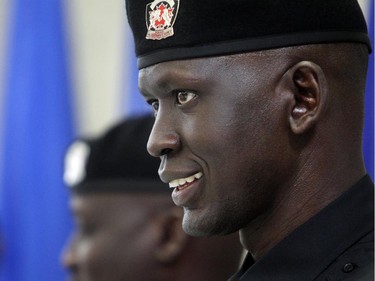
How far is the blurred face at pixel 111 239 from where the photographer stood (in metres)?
3.42

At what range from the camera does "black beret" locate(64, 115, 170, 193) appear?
355cm

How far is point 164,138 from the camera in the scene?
6.38 ft

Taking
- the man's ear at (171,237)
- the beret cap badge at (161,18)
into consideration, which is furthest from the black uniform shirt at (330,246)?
the man's ear at (171,237)

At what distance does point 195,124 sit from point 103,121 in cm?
400

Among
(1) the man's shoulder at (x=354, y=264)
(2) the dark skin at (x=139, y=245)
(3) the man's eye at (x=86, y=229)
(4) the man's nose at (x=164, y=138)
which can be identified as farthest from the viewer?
(3) the man's eye at (x=86, y=229)

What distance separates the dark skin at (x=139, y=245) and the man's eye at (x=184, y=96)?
4.39 ft

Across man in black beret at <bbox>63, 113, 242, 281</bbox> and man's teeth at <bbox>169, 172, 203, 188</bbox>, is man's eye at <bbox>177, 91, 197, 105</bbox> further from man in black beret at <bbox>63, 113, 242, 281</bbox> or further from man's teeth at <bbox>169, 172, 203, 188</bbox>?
man in black beret at <bbox>63, 113, 242, 281</bbox>

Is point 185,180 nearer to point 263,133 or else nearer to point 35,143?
point 263,133

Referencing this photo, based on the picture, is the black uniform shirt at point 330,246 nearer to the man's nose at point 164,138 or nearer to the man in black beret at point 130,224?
the man's nose at point 164,138

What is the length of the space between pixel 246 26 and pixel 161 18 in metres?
0.20

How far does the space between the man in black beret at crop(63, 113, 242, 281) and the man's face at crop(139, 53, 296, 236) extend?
1302mm

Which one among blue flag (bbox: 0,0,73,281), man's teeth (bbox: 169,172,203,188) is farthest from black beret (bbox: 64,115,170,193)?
→ man's teeth (bbox: 169,172,203,188)

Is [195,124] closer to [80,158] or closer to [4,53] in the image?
[80,158]

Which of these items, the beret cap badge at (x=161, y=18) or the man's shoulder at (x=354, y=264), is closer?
the man's shoulder at (x=354, y=264)
